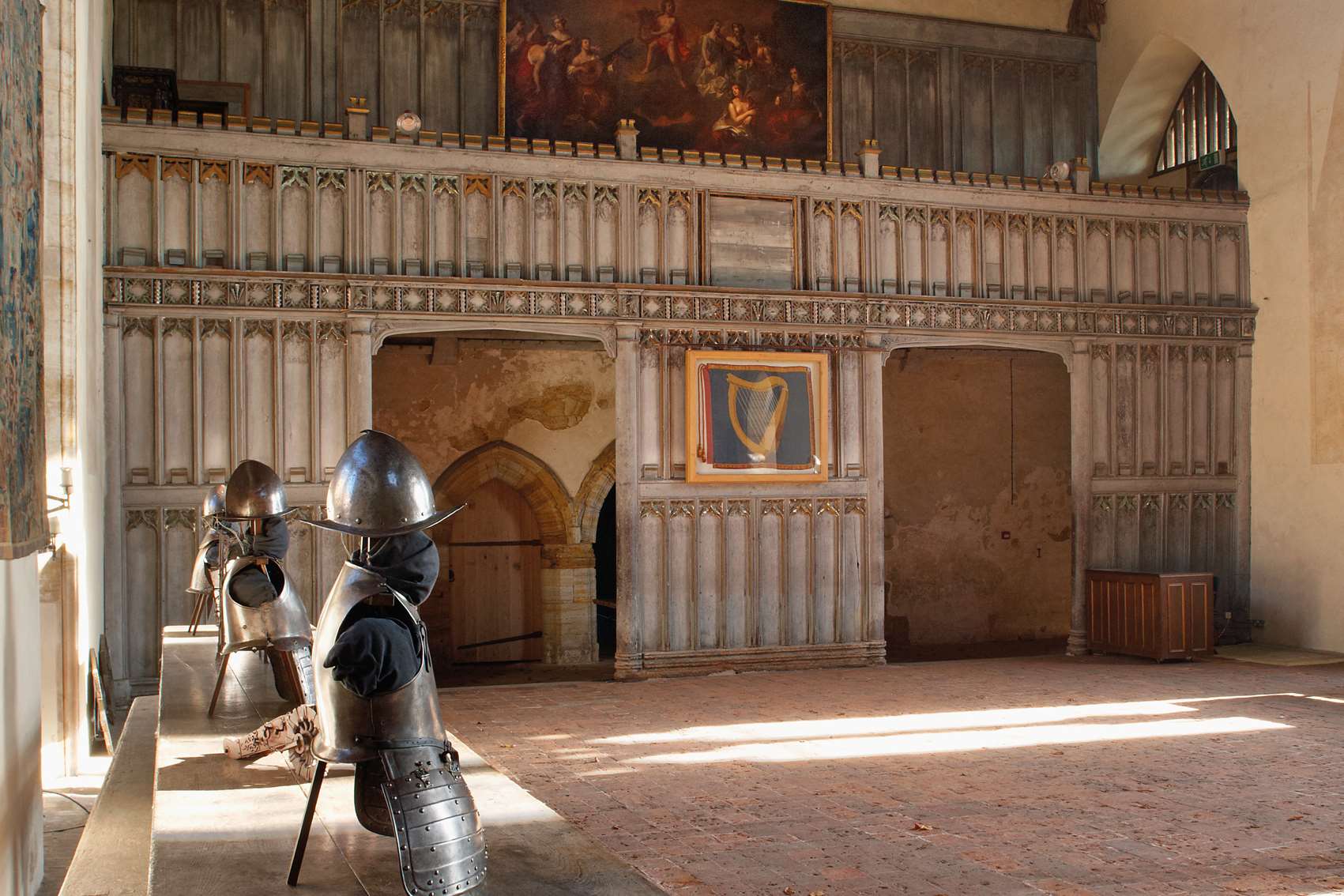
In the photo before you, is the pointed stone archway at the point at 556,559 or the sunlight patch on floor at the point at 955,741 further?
the pointed stone archway at the point at 556,559

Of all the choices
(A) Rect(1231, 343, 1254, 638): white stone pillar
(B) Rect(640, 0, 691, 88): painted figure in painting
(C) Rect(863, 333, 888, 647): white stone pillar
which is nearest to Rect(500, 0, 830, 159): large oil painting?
(B) Rect(640, 0, 691, 88): painted figure in painting

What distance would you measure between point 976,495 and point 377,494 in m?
13.1

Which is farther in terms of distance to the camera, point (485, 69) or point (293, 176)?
point (485, 69)

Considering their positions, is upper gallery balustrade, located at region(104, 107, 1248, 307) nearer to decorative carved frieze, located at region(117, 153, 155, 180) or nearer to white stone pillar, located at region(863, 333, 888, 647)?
decorative carved frieze, located at region(117, 153, 155, 180)

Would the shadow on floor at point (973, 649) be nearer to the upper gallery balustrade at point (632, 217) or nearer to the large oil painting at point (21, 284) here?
the upper gallery balustrade at point (632, 217)

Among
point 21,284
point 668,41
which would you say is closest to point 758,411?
point 668,41

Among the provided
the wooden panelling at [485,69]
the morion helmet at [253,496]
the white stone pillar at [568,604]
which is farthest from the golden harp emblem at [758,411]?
the morion helmet at [253,496]

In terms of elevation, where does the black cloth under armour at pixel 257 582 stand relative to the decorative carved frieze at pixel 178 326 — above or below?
below

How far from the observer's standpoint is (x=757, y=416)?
11.5 m

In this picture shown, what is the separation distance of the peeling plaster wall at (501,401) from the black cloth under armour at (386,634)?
10.7 meters

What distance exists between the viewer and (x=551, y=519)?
1449cm

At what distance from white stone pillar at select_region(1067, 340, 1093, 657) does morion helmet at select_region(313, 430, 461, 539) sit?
34.6 feet

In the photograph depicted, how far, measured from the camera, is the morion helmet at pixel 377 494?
9.55 ft

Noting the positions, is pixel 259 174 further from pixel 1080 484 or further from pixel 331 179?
pixel 1080 484
